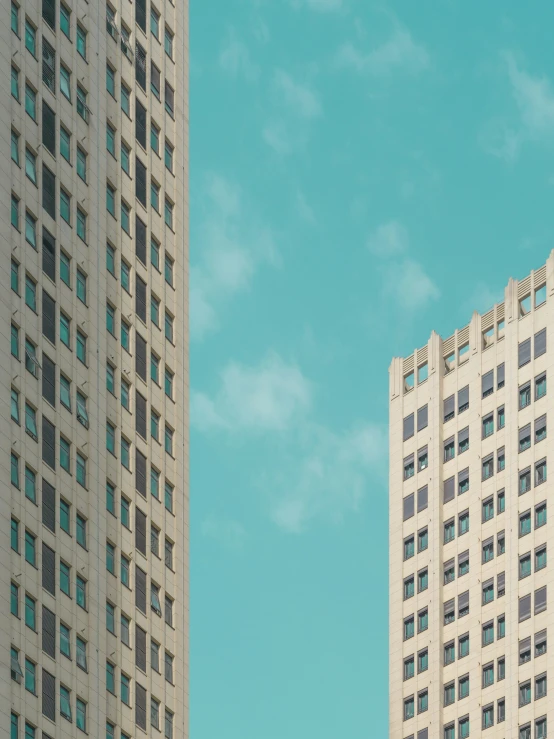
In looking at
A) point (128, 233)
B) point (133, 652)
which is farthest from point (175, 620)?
point (128, 233)

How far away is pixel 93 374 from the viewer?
10056 centimetres

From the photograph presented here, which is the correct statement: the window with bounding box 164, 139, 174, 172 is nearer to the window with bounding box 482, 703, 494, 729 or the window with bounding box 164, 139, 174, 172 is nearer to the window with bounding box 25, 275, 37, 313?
the window with bounding box 25, 275, 37, 313

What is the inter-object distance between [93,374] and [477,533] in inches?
2074

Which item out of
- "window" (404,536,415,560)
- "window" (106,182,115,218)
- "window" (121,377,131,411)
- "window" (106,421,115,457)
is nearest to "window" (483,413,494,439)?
"window" (404,536,415,560)

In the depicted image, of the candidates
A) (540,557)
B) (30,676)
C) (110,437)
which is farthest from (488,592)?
(30,676)

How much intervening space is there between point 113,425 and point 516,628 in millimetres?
47492

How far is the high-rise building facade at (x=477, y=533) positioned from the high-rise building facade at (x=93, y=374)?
1454 inches

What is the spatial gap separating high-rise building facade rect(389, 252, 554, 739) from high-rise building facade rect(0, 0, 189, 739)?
36.9 meters

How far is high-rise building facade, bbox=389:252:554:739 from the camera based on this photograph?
140 m

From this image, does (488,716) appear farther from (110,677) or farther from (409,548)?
(110,677)

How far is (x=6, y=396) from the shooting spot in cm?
8988

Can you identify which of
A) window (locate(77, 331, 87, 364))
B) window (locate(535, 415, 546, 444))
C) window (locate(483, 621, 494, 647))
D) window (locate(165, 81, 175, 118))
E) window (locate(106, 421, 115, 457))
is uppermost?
window (locate(165, 81, 175, 118))

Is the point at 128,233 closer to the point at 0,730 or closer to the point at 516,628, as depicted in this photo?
the point at 0,730

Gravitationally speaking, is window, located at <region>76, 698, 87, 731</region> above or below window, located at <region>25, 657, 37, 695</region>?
above
